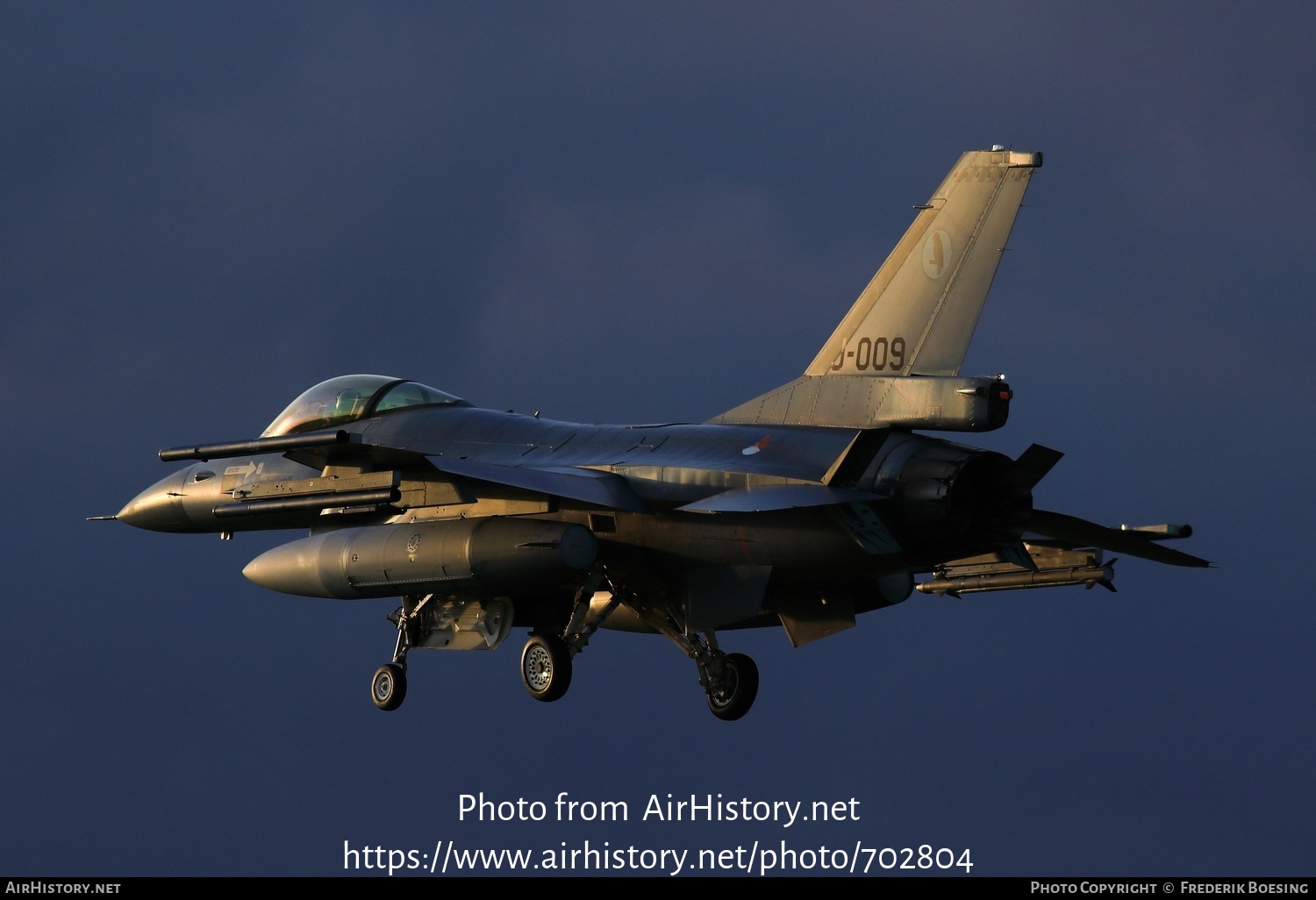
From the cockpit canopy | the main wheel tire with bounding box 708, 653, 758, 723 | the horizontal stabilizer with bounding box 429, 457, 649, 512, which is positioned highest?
the cockpit canopy

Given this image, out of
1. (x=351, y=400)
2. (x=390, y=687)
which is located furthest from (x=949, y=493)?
(x=351, y=400)

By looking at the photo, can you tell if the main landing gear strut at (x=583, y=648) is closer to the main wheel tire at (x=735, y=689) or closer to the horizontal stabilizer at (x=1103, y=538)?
the main wheel tire at (x=735, y=689)

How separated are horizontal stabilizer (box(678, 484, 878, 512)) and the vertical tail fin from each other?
1.24 metres

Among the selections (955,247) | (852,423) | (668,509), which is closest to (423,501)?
(668,509)

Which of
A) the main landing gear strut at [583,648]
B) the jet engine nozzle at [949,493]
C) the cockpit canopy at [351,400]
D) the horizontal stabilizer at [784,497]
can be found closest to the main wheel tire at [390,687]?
the main landing gear strut at [583,648]

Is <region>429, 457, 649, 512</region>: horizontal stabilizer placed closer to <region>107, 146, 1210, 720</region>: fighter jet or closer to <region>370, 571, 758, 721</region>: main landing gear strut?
<region>107, 146, 1210, 720</region>: fighter jet

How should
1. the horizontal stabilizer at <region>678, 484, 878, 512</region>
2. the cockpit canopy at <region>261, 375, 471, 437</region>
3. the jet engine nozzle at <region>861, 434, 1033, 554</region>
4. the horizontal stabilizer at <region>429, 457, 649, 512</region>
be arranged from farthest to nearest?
Result: the cockpit canopy at <region>261, 375, 471, 437</region> < the horizontal stabilizer at <region>429, 457, 649, 512</region> < the jet engine nozzle at <region>861, 434, 1033, 554</region> < the horizontal stabilizer at <region>678, 484, 878, 512</region>

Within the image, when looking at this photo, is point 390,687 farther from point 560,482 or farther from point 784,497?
point 784,497

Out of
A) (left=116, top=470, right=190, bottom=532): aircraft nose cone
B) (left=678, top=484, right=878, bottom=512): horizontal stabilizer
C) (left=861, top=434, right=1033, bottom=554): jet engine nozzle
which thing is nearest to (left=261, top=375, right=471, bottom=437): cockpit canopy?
(left=116, top=470, right=190, bottom=532): aircraft nose cone

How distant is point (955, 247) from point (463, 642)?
7814 millimetres

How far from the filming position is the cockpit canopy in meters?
25.9

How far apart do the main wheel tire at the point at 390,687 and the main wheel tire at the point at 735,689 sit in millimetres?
3943

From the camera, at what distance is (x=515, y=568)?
2197 cm

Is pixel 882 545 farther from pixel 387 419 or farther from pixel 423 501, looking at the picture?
pixel 387 419
